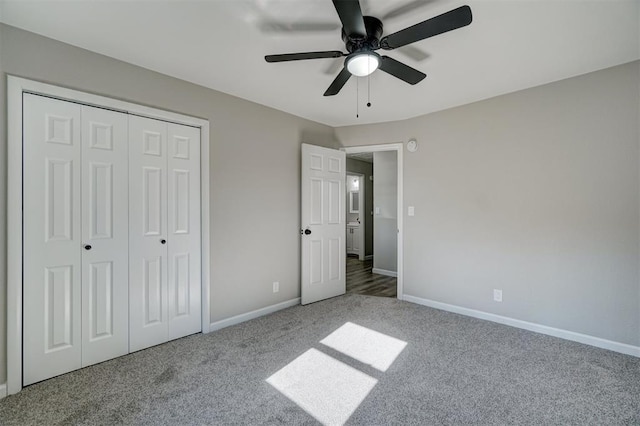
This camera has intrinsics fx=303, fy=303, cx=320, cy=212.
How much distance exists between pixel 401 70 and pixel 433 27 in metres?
0.50

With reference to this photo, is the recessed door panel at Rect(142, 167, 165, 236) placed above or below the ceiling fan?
below

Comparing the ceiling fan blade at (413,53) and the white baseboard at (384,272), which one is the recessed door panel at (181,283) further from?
the white baseboard at (384,272)

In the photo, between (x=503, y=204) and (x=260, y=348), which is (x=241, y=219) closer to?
(x=260, y=348)

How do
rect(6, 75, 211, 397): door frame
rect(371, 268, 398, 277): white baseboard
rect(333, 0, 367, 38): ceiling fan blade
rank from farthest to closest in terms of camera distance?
rect(371, 268, 398, 277): white baseboard < rect(6, 75, 211, 397): door frame < rect(333, 0, 367, 38): ceiling fan blade

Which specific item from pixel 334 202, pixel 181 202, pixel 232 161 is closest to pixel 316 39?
pixel 232 161

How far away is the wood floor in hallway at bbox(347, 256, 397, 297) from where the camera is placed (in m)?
4.45

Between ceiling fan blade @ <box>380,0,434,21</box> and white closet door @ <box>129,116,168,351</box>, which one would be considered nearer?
ceiling fan blade @ <box>380,0,434,21</box>

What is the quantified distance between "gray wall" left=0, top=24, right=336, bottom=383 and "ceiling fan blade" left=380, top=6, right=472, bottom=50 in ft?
6.34

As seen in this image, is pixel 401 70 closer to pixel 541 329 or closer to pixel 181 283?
pixel 181 283

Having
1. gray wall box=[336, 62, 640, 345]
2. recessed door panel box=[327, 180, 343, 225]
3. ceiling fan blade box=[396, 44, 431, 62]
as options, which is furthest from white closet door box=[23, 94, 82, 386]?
gray wall box=[336, 62, 640, 345]

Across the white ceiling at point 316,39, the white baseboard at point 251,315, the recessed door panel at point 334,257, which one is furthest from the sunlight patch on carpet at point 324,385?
the white ceiling at point 316,39

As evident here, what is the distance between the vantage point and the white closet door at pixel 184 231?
2.81 metres

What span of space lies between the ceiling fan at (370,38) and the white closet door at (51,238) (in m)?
1.65

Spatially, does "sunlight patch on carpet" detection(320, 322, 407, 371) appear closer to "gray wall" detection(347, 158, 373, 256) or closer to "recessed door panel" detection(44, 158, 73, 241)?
"recessed door panel" detection(44, 158, 73, 241)
